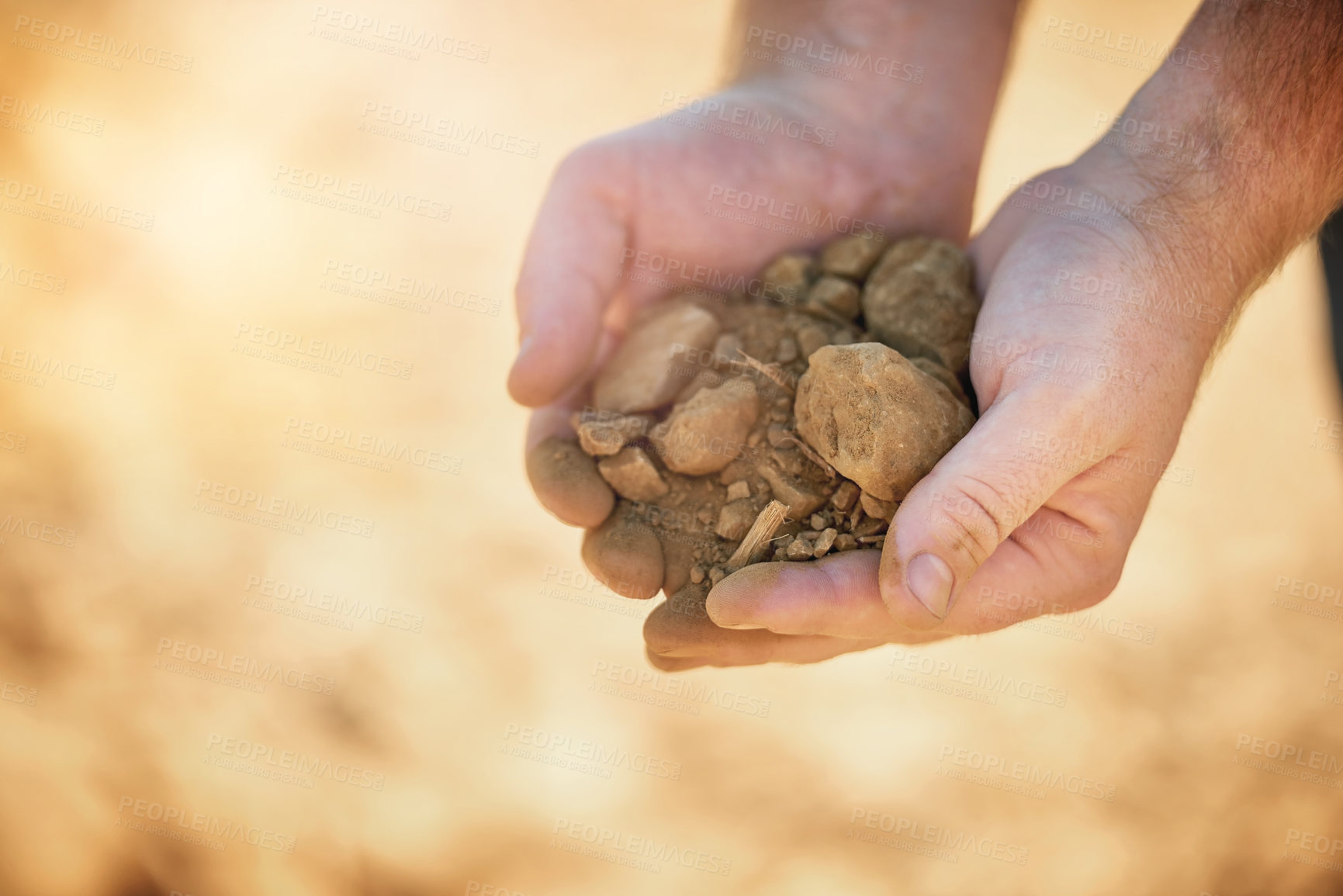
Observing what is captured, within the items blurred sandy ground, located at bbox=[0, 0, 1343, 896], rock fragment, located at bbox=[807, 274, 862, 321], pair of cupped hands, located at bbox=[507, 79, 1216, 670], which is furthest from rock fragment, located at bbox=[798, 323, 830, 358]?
blurred sandy ground, located at bbox=[0, 0, 1343, 896]

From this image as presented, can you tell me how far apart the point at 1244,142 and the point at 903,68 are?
117 cm

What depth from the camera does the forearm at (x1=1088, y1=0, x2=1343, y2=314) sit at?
215 centimetres

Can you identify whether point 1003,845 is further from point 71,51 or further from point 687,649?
point 71,51

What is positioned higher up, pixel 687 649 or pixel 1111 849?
pixel 687 649

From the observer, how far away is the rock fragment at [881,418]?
1871 millimetres

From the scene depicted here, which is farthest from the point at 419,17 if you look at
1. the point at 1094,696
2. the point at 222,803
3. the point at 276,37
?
the point at 1094,696

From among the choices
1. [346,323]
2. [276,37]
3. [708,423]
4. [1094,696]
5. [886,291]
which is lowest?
[1094,696]

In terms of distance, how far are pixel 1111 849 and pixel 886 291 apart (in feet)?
7.44

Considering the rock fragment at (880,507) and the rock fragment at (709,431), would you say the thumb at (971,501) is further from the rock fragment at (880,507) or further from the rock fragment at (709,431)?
the rock fragment at (709,431)

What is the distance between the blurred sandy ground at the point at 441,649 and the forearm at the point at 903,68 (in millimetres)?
546

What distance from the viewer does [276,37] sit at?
4.37m

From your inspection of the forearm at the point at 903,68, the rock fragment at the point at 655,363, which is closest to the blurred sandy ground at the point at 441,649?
the forearm at the point at 903,68

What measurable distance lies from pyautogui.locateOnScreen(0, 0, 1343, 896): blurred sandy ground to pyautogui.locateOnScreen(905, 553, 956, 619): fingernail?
1.52 m

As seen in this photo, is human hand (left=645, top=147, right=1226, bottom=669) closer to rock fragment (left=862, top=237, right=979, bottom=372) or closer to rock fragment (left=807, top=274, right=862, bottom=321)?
rock fragment (left=862, top=237, right=979, bottom=372)
